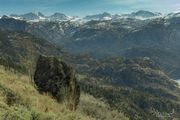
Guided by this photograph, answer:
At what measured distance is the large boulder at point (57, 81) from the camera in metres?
41.2

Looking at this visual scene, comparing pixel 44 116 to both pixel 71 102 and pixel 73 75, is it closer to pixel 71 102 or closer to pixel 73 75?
pixel 71 102

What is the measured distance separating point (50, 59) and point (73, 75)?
313cm

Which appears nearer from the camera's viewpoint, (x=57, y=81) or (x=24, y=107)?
(x=24, y=107)

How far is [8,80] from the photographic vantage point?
35406 millimetres

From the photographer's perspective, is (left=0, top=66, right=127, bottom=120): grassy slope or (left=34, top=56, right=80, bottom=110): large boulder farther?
(left=34, top=56, right=80, bottom=110): large boulder

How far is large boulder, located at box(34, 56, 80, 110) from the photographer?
41156 mm

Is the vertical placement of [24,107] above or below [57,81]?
above

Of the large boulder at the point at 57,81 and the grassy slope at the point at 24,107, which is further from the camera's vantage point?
the large boulder at the point at 57,81

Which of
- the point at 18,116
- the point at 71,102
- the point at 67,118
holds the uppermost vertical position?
the point at 18,116

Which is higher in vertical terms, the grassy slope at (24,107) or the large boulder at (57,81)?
the grassy slope at (24,107)

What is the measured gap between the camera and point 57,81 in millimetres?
42562

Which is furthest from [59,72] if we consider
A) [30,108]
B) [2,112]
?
[2,112]

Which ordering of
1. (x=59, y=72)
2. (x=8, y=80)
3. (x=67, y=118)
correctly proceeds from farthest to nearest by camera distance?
1. (x=59, y=72)
2. (x=8, y=80)
3. (x=67, y=118)

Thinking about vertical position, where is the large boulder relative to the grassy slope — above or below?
below
